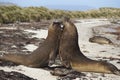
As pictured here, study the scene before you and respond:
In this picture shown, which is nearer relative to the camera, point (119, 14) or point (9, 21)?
point (9, 21)

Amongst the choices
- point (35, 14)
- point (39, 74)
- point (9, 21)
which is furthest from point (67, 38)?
point (35, 14)

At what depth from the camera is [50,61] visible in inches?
559

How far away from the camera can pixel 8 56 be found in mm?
14758

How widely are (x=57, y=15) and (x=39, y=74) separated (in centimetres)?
4167

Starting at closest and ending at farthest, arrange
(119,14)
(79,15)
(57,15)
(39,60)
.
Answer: (39,60) < (57,15) < (79,15) < (119,14)

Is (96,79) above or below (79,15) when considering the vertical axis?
above

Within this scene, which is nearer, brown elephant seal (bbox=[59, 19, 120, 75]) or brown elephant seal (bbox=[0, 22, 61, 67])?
brown elephant seal (bbox=[59, 19, 120, 75])

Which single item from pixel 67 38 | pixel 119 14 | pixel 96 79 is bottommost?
pixel 119 14

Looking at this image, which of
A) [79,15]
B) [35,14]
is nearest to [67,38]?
[35,14]

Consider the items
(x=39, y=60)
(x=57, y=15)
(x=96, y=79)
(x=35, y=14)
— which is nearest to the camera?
(x=96, y=79)

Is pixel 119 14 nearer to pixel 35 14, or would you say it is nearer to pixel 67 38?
pixel 35 14

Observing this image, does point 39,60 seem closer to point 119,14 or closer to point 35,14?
point 35,14

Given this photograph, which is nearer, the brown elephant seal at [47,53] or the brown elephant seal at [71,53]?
the brown elephant seal at [71,53]

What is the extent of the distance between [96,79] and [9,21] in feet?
86.6
